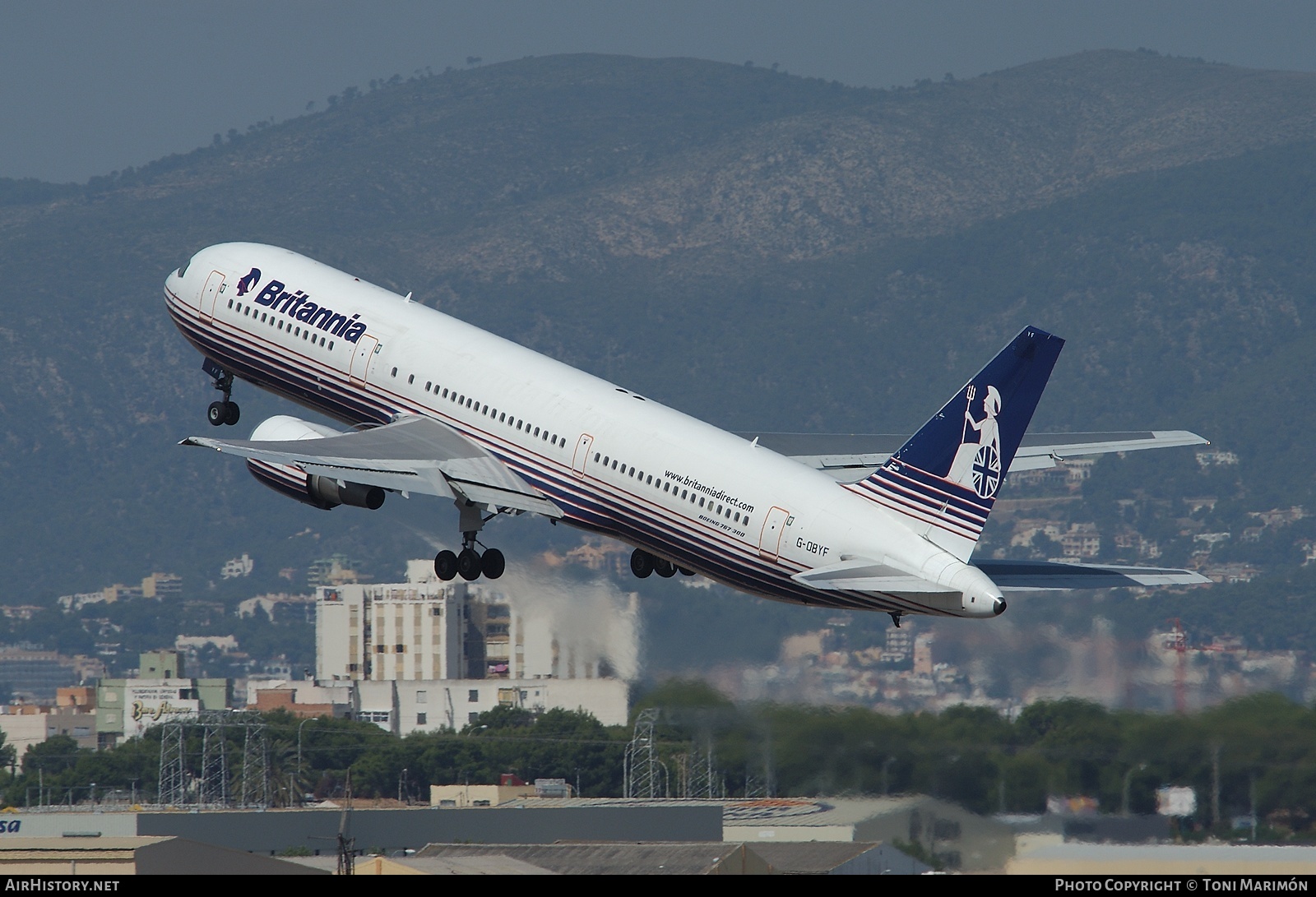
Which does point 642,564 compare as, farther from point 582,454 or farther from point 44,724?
point 44,724

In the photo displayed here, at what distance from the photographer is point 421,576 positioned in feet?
→ 491

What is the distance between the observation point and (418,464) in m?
50.2

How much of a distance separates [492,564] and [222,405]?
1159 centimetres

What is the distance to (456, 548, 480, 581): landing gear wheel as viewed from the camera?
52.1m

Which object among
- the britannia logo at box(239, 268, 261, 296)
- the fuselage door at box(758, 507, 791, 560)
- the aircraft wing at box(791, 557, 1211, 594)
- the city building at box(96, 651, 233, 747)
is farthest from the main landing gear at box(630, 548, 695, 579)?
the city building at box(96, 651, 233, 747)

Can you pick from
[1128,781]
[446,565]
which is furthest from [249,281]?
[1128,781]

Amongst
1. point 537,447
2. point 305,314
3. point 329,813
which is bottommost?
point 329,813

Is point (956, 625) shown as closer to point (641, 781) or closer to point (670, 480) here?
point (670, 480)

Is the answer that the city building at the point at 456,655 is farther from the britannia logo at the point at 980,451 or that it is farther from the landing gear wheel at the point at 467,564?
the britannia logo at the point at 980,451

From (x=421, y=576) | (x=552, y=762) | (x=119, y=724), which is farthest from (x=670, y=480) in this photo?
(x=119, y=724)
